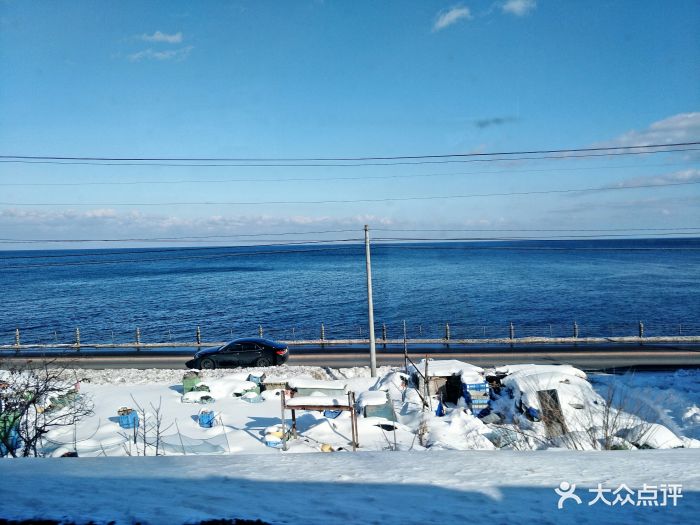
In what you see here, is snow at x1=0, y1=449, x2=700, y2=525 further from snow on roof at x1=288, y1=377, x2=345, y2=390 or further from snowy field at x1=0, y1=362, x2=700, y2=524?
snow on roof at x1=288, y1=377, x2=345, y2=390

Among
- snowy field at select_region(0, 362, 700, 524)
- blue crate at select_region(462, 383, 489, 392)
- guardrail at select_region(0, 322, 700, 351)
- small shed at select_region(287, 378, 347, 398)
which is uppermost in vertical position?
snowy field at select_region(0, 362, 700, 524)

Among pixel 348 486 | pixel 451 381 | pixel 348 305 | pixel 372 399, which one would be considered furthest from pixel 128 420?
pixel 348 305

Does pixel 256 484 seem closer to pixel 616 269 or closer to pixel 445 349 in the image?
pixel 445 349

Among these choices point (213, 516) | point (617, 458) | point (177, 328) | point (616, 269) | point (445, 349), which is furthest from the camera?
point (616, 269)

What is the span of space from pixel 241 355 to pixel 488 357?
488 inches

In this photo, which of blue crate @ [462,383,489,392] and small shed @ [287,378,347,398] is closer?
small shed @ [287,378,347,398]

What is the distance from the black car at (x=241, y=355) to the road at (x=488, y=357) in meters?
1.41

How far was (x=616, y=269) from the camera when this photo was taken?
94.2 metres

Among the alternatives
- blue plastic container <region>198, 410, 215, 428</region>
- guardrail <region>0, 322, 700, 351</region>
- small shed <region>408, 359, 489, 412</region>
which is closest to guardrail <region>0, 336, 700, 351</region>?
guardrail <region>0, 322, 700, 351</region>

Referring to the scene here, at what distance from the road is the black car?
141 cm

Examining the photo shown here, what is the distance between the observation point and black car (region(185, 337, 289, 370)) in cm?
2288

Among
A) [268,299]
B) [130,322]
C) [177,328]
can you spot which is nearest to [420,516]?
[177,328]

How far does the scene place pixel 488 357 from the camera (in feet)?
80.1

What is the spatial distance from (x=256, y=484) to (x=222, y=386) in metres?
14.7
